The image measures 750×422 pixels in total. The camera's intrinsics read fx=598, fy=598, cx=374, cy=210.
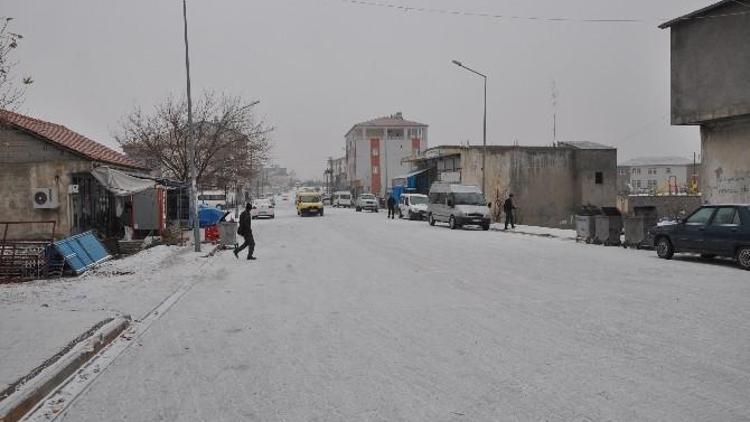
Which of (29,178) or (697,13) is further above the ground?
(697,13)

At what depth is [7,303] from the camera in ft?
32.3

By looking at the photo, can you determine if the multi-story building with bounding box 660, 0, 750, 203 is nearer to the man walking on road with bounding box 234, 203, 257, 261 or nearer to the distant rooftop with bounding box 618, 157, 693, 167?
the man walking on road with bounding box 234, 203, 257, 261

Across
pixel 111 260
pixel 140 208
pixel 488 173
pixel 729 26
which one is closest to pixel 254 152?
pixel 488 173

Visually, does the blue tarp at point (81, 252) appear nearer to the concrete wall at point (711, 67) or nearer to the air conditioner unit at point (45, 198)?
the air conditioner unit at point (45, 198)

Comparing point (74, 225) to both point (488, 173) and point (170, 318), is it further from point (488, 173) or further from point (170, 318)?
point (488, 173)

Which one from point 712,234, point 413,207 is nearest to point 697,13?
point 712,234

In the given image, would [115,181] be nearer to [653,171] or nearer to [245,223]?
[245,223]

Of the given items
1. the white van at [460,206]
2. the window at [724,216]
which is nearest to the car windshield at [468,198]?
the white van at [460,206]

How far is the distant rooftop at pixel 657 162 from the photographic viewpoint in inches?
4582

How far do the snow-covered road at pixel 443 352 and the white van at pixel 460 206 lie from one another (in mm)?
17507

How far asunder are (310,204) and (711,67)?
32.7 m

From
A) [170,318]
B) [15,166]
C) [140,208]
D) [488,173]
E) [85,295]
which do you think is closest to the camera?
[170,318]

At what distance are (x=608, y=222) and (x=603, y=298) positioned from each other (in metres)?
11.8

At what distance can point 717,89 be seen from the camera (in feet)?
65.3
